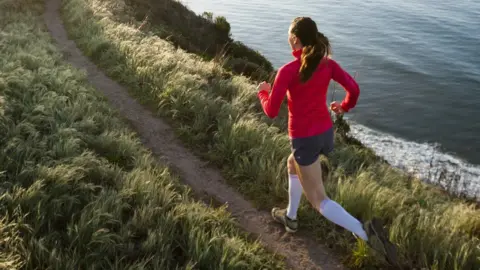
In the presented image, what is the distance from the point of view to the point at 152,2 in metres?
23.3

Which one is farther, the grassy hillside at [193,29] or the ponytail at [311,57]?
the grassy hillside at [193,29]

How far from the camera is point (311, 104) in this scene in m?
4.01

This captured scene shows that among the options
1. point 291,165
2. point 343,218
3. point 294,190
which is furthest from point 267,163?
point 343,218

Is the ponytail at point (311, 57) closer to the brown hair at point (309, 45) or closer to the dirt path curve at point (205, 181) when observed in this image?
the brown hair at point (309, 45)

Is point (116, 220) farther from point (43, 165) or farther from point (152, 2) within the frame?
point (152, 2)

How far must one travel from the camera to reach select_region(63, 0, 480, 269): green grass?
15.9 ft

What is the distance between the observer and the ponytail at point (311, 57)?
3748 mm

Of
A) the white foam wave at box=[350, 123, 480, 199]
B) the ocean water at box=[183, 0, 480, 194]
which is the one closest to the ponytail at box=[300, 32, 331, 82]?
the white foam wave at box=[350, 123, 480, 199]

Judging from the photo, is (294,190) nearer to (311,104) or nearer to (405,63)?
(311,104)

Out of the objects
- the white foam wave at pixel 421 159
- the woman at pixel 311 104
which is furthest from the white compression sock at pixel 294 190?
the white foam wave at pixel 421 159

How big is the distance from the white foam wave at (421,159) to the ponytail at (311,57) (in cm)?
917

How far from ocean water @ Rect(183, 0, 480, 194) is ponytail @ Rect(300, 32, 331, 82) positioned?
A: 9669 mm

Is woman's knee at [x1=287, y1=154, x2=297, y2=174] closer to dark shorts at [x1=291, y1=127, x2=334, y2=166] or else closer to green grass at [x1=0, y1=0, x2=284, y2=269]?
dark shorts at [x1=291, y1=127, x2=334, y2=166]

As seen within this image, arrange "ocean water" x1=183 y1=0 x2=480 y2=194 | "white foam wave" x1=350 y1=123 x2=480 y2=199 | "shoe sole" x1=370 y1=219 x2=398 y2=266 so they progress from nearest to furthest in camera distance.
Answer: "shoe sole" x1=370 y1=219 x2=398 y2=266
"white foam wave" x1=350 y1=123 x2=480 y2=199
"ocean water" x1=183 y1=0 x2=480 y2=194
